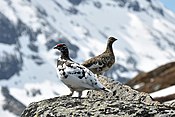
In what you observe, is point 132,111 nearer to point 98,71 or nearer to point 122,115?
point 122,115

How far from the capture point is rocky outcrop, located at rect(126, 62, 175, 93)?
44528 mm

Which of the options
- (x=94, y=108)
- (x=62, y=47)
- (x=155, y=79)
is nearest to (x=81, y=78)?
(x=94, y=108)

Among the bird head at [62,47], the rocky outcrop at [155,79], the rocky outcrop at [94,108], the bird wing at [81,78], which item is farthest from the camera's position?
the rocky outcrop at [155,79]

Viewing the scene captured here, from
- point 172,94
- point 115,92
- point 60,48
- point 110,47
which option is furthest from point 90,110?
point 172,94

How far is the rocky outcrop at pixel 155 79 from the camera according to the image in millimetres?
44528

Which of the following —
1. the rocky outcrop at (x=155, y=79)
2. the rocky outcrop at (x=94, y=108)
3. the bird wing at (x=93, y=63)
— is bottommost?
the rocky outcrop at (x=94, y=108)

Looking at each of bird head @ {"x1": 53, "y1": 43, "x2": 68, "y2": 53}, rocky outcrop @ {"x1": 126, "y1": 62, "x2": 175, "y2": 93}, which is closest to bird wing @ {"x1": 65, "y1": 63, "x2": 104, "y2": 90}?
bird head @ {"x1": 53, "y1": 43, "x2": 68, "y2": 53}

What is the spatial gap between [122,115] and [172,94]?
25279 mm

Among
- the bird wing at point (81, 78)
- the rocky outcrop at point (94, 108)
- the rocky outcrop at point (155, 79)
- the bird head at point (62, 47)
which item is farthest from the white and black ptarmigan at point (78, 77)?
the rocky outcrop at point (155, 79)

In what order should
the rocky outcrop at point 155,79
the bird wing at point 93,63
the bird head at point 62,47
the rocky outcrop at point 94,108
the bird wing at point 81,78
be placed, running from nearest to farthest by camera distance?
the rocky outcrop at point 94,108, the bird wing at point 81,78, the bird head at point 62,47, the bird wing at point 93,63, the rocky outcrop at point 155,79

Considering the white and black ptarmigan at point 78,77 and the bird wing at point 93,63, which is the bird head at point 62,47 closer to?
the white and black ptarmigan at point 78,77

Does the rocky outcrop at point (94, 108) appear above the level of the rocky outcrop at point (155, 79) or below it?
below

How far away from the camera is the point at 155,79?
50.2m

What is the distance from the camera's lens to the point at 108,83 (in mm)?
14898
